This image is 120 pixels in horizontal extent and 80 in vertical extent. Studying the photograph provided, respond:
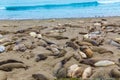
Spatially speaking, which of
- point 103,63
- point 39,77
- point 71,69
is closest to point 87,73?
point 71,69

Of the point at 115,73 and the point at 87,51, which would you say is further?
the point at 87,51

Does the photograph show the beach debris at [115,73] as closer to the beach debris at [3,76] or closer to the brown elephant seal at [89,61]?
the brown elephant seal at [89,61]

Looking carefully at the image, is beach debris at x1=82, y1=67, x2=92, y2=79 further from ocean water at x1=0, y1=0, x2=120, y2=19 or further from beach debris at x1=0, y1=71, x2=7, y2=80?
ocean water at x1=0, y1=0, x2=120, y2=19

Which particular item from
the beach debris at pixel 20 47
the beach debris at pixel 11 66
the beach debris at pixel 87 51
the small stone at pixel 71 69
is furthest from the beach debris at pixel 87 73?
the beach debris at pixel 20 47

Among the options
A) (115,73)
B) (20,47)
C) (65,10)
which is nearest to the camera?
(115,73)

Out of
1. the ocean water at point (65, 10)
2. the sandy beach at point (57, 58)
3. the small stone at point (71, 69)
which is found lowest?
the ocean water at point (65, 10)

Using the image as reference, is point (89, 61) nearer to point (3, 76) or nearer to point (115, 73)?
point (115, 73)

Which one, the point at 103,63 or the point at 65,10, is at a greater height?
the point at 103,63

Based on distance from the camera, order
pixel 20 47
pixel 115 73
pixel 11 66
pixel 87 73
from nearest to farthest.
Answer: pixel 115 73
pixel 87 73
pixel 11 66
pixel 20 47

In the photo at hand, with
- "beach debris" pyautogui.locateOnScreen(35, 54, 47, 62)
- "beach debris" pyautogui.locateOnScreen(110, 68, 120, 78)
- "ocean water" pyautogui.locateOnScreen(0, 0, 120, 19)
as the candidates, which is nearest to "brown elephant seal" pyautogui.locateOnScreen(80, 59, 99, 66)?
"beach debris" pyautogui.locateOnScreen(110, 68, 120, 78)

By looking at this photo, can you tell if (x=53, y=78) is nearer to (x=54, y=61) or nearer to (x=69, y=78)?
(x=69, y=78)

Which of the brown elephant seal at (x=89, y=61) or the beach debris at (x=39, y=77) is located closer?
the beach debris at (x=39, y=77)

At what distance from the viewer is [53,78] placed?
5.24 metres

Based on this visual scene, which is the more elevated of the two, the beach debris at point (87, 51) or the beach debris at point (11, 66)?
the beach debris at point (87, 51)
